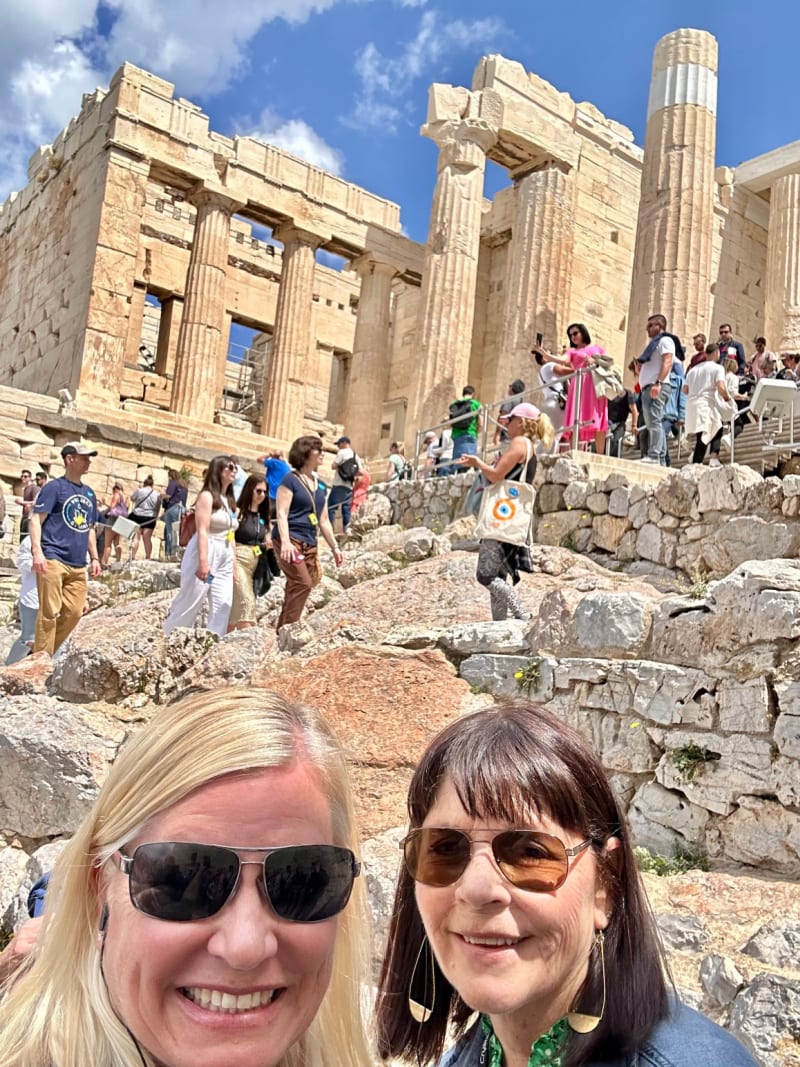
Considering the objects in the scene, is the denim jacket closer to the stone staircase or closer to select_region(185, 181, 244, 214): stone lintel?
the stone staircase

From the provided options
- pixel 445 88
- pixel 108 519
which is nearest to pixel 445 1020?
pixel 108 519

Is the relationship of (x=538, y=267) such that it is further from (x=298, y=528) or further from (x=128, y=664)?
(x=128, y=664)

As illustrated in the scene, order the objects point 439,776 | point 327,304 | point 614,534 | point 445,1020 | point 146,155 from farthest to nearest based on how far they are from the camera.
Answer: point 327,304
point 146,155
point 614,534
point 445,1020
point 439,776

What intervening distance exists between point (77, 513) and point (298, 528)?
1640mm

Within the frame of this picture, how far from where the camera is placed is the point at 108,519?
15.1 m

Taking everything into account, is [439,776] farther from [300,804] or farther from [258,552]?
[258,552]

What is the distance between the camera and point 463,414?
13.0 m

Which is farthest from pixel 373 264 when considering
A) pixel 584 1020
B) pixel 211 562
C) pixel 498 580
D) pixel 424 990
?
pixel 584 1020

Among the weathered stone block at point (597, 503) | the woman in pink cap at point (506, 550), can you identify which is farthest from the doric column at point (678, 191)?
the woman in pink cap at point (506, 550)

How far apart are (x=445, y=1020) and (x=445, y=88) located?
19.1 meters

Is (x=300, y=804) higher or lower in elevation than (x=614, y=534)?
lower

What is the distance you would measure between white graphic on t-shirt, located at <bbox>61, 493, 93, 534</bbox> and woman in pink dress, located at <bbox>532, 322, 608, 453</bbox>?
5.66 m

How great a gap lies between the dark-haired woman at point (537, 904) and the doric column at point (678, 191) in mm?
14422

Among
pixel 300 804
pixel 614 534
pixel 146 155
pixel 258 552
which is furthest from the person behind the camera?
pixel 146 155
